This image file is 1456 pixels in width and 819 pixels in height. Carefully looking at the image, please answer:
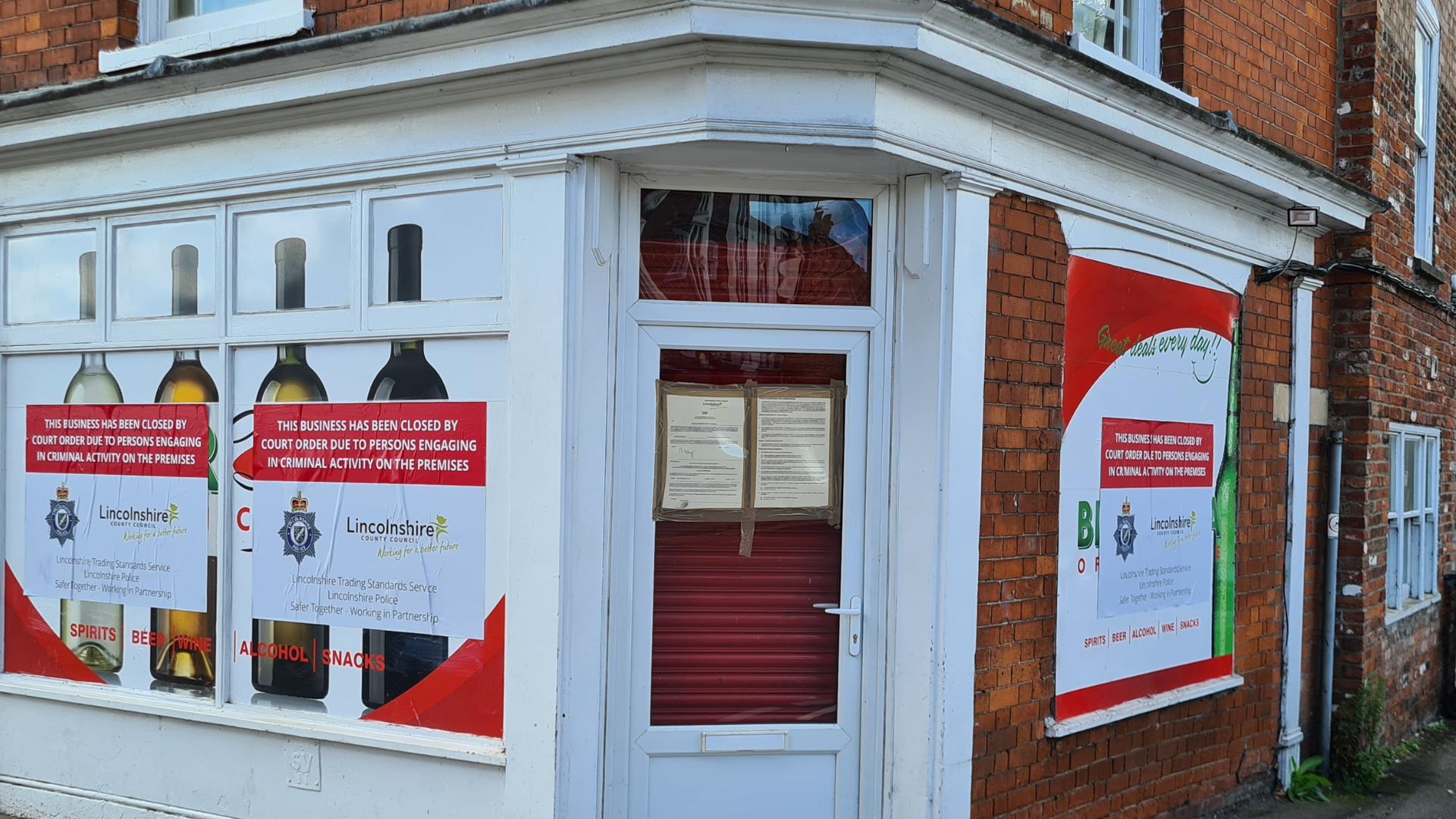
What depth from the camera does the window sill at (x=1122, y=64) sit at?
5.24 metres

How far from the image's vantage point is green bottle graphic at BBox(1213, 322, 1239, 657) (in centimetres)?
629

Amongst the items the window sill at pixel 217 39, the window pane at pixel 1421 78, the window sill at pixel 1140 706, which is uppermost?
the window pane at pixel 1421 78

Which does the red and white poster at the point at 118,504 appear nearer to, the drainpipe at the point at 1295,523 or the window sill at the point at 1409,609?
the drainpipe at the point at 1295,523

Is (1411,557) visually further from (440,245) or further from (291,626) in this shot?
(291,626)

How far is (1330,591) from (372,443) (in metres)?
5.67

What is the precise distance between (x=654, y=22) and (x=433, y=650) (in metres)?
2.57

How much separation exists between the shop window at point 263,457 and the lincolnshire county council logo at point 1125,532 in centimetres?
287

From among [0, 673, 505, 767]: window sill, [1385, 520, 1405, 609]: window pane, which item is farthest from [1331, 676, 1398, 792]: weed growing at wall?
[0, 673, 505, 767]: window sill

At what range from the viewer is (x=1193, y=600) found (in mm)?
6129

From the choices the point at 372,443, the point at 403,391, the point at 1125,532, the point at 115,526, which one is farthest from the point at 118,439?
the point at 1125,532

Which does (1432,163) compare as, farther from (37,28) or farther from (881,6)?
(37,28)

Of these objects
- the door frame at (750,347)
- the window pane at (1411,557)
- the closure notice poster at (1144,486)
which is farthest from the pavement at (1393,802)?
the door frame at (750,347)

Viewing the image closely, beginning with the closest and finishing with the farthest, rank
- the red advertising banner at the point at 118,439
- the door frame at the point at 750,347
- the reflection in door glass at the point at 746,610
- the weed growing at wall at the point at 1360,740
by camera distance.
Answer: the door frame at the point at 750,347, the reflection in door glass at the point at 746,610, the red advertising banner at the point at 118,439, the weed growing at wall at the point at 1360,740

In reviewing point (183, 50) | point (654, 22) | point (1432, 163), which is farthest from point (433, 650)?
point (1432, 163)
